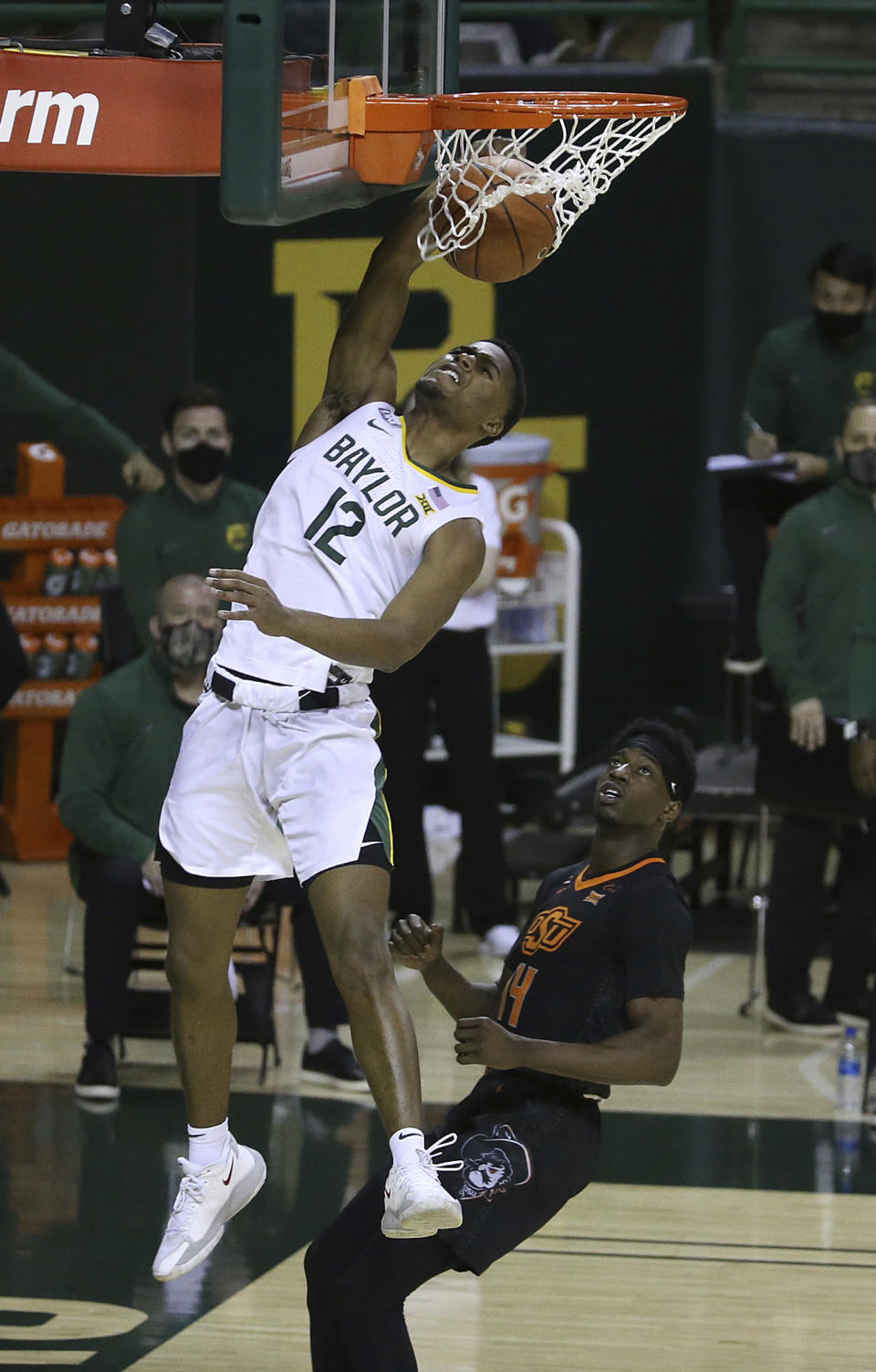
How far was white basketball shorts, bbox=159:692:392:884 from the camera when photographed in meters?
4.32

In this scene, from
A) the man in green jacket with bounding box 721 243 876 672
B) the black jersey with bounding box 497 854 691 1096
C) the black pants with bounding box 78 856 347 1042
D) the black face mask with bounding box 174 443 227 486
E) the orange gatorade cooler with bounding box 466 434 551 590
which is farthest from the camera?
the orange gatorade cooler with bounding box 466 434 551 590

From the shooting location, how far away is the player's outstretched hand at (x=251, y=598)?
3896mm

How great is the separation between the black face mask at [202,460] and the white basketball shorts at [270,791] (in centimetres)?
351

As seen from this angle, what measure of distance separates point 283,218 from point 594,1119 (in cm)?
183

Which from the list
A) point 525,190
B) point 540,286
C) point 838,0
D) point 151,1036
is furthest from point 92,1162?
point 838,0

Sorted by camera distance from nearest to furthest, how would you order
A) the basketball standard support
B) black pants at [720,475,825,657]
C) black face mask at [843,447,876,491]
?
the basketball standard support, black face mask at [843,447,876,491], black pants at [720,475,825,657]

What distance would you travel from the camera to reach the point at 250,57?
378 centimetres

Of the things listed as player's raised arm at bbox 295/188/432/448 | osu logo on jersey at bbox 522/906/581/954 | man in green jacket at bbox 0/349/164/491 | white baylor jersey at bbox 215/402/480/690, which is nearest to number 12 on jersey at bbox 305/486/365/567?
white baylor jersey at bbox 215/402/480/690

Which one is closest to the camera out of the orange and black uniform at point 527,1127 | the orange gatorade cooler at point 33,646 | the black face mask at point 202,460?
the orange and black uniform at point 527,1127

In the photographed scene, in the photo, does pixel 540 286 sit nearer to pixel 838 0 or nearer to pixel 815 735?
pixel 838 0

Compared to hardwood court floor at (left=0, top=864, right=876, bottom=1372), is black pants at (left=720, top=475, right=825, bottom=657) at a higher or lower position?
higher

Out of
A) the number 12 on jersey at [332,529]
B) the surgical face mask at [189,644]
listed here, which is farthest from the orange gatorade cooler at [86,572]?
the number 12 on jersey at [332,529]

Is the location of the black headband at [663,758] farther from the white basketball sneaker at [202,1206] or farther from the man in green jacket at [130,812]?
the man in green jacket at [130,812]

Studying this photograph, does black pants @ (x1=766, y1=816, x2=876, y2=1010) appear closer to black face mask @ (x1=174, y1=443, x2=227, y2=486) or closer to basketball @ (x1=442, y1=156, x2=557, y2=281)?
black face mask @ (x1=174, y1=443, x2=227, y2=486)
